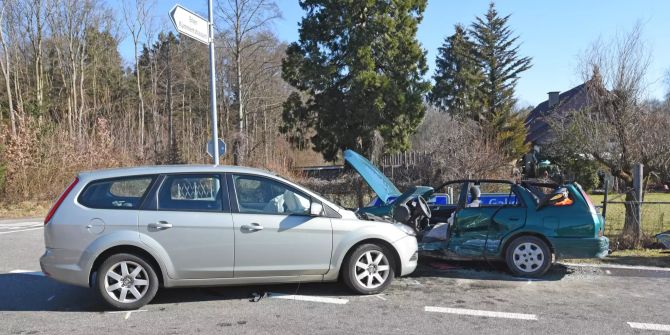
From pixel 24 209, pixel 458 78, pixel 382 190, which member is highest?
pixel 458 78

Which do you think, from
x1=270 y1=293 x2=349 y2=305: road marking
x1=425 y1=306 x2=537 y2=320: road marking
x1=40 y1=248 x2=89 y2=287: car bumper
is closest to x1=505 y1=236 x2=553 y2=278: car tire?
x1=425 y1=306 x2=537 y2=320: road marking

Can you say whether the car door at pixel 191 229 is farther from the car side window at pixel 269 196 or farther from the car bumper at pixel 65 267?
the car bumper at pixel 65 267

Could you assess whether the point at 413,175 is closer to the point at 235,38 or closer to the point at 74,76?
the point at 235,38

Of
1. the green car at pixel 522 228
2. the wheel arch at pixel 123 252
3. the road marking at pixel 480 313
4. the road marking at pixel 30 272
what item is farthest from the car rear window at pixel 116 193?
the road marking at pixel 480 313

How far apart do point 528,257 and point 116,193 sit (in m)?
5.32

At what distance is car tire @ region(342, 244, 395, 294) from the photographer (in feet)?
19.1

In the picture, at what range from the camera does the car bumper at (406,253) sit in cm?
598

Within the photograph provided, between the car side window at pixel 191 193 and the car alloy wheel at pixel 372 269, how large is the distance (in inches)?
68.8

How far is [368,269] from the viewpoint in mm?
5887

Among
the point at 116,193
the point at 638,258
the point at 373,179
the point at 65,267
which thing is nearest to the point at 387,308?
the point at 373,179

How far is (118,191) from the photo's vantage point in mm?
5496

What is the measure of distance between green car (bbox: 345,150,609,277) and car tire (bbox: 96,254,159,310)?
2.74 metres

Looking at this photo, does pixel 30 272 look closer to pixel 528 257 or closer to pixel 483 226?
pixel 483 226

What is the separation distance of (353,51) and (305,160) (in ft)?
43.2
